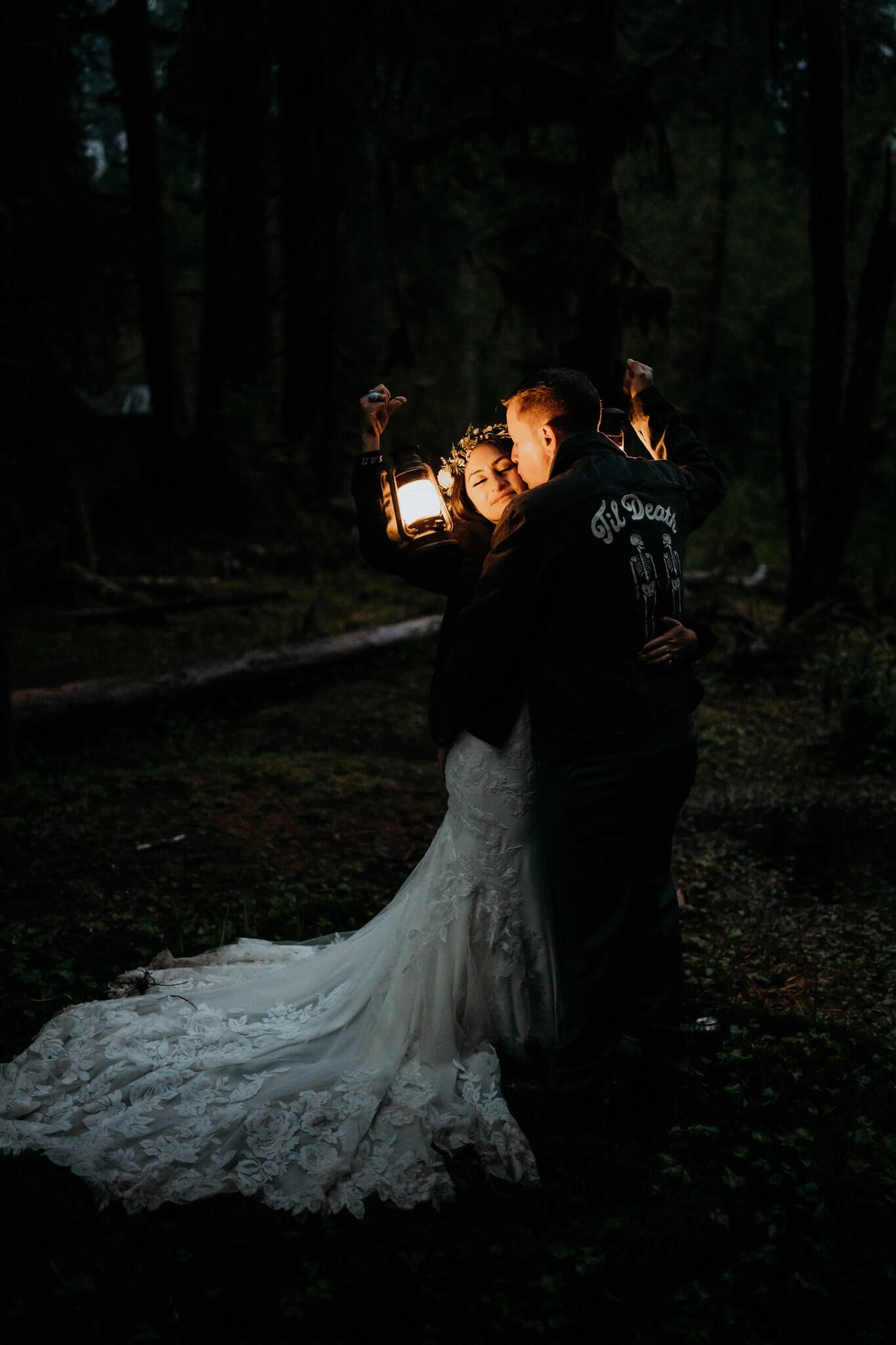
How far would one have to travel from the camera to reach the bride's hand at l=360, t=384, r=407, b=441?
397cm

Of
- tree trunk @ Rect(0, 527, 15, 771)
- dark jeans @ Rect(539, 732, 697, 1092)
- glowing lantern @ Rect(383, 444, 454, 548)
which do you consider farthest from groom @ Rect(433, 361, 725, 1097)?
tree trunk @ Rect(0, 527, 15, 771)

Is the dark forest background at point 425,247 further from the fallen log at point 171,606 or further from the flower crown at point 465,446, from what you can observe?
the flower crown at point 465,446

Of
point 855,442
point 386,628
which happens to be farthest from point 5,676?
point 855,442

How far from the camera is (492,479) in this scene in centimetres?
399

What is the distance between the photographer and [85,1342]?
2.70 meters

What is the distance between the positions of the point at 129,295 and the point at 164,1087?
1670cm

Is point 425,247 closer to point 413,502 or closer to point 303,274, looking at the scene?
point 303,274

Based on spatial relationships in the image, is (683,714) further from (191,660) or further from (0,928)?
(191,660)

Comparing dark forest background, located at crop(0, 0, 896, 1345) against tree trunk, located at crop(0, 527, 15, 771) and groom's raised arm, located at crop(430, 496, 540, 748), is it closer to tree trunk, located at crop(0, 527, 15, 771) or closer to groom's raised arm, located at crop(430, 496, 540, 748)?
tree trunk, located at crop(0, 527, 15, 771)

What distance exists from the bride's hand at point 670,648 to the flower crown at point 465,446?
3.21 feet

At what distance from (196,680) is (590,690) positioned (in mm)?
6441

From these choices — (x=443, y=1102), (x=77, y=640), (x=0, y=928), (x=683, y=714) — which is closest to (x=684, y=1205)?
(x=443, y=1102)

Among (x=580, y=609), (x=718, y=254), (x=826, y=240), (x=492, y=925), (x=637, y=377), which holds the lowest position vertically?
(x=492, y=925)

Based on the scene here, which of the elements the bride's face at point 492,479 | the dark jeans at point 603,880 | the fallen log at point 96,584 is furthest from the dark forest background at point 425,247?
the dark jeans at point 603,880
